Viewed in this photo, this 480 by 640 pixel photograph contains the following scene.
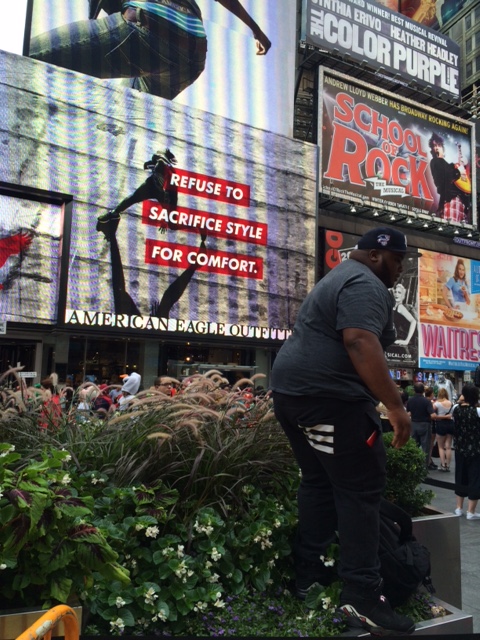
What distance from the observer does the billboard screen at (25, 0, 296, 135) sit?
70.8ft

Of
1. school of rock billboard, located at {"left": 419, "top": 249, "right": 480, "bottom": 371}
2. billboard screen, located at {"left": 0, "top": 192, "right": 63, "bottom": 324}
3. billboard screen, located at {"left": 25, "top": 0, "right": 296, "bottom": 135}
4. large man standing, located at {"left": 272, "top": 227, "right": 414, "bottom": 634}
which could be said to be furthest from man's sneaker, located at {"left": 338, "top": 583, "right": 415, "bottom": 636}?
school of rock billboard, located at {"left": 419, "top": 249, "right": 480, "bottom": 371}

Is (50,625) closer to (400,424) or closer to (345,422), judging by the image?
(345,422)

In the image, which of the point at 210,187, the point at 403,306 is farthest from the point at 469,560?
the point at 403,306

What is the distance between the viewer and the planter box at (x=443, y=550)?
10.9 feet

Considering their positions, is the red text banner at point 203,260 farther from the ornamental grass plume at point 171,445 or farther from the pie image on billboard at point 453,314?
the ornamental grass plume at point 171,445

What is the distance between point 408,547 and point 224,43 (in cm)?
2693

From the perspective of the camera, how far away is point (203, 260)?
23.0 m

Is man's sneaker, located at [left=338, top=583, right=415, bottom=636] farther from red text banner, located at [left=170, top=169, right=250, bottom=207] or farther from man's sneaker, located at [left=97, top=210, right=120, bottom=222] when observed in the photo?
red text banner, located at [left=170, top=169, right=250, bottom=207]

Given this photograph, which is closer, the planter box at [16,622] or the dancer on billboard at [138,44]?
the planter box at [16,622]

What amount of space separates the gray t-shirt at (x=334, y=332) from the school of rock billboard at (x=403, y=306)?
26.0m

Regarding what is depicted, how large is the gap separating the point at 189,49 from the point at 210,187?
6649mm

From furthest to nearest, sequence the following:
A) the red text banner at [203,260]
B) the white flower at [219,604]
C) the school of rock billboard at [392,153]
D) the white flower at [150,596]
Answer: the school of rock billboard at [392,153] → the red text banner at [203,260] → the white flower at [219,604] → the white flower at [150,596]

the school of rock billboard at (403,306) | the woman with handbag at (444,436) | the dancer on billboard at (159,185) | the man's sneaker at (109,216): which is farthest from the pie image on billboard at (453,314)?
the woman with handbag at (444,436)

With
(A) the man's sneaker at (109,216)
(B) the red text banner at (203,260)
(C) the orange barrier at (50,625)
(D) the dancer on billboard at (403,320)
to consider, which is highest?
(A) the man's sneaker at (109,216)
